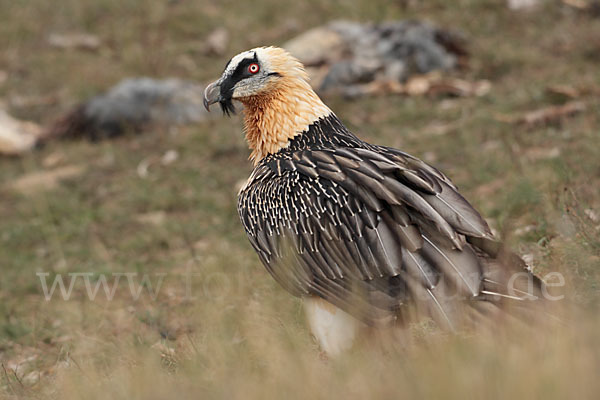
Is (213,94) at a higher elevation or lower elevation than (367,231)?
higher

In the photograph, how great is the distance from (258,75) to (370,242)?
1.46 metres

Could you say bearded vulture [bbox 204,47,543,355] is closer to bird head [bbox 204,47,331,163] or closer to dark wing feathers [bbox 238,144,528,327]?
dark wing feathers [bbox 238,144,528,327]

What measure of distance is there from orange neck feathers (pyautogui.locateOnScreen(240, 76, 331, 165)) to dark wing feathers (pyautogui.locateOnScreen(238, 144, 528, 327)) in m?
0.32

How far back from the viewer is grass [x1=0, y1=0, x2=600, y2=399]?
2545 mm

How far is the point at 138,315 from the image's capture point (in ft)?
17.8

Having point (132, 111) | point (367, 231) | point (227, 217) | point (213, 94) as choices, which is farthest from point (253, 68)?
point (132, 111)

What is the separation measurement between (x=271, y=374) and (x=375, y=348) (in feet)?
2.67

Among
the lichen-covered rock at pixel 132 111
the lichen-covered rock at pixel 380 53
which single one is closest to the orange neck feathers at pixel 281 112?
the lichen-covered rock at pixel 380 53

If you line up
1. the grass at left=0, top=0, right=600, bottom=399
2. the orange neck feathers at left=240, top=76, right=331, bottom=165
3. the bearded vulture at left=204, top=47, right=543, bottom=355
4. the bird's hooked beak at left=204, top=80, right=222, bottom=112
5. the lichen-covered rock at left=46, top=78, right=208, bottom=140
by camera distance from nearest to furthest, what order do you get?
the grass at left=0, top=0, right=600, bottom=399
the bearded vulture at left=204, top=47, right=543, bottom=355
the orange neck feathers at left=240, top=76, right=331, bottom=165
the bird's hooked beak at left=204, top=80, right=222, bottom=112
the lichen-covered rock at left=46, top=78, right=208, bottom=140

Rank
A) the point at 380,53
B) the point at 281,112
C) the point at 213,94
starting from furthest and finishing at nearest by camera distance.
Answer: the point at 380,53
the point at 213,94
the point at 281,112

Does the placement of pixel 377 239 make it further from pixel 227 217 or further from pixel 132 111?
pixel 132 111

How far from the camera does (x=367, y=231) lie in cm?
364

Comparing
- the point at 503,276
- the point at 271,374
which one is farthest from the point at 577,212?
the point at 271,374

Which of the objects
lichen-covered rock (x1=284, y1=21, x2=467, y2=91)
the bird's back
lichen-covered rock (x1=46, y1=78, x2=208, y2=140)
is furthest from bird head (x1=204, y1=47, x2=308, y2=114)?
lichen-covered rock (x1=46, y1=78, x2=208, y2=140)
